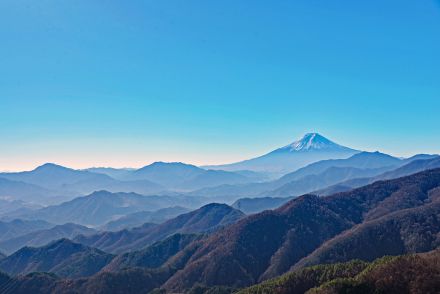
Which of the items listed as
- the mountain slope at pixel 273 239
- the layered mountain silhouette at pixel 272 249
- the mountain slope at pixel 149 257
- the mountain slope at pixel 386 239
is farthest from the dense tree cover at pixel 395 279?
the mountain slope at pixel 149 257

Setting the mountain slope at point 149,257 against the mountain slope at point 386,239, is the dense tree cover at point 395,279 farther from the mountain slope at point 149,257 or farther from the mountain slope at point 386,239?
the mountain slope at point 149,257

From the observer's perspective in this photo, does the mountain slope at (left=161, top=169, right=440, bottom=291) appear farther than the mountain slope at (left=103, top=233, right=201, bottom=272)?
No

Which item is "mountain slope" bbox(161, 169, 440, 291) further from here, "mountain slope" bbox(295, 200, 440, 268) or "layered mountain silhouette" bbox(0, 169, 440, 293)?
"mountain slope" bbox(295, 200, 440, 268)

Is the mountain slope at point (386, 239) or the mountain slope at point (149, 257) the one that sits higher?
the mountain slope at point (386, 239)

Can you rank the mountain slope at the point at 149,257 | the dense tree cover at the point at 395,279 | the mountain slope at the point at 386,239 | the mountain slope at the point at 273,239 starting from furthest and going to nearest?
the mountain slope at the point at 149,257 < the mountain slope at the point at 273,239 < the mountain slope at the point at 386,239 < the dense tree cover at the point at 395,279

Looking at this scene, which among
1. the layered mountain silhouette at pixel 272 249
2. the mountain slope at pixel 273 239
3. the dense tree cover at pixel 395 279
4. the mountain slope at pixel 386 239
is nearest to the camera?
the dense tree cover at pixel 395 279

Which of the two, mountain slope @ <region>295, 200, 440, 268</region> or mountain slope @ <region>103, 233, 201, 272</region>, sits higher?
mountain slope @ <region>295, 200, 440, 268</region>

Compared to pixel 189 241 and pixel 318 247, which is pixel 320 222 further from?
pixel 189 241

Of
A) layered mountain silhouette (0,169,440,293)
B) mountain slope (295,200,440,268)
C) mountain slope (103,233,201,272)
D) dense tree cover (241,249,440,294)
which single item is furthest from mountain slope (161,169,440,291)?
dense tree cover (241,249,440,294)

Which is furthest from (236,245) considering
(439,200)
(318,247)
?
(439,200)

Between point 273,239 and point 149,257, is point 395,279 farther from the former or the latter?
point 149,257

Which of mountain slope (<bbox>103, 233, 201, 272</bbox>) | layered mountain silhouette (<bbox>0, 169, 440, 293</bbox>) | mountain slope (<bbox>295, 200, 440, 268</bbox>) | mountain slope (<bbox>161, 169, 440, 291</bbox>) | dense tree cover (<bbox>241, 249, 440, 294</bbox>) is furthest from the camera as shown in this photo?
mountain slope (<bbox>103, 233, 201, 272</bbox>)
